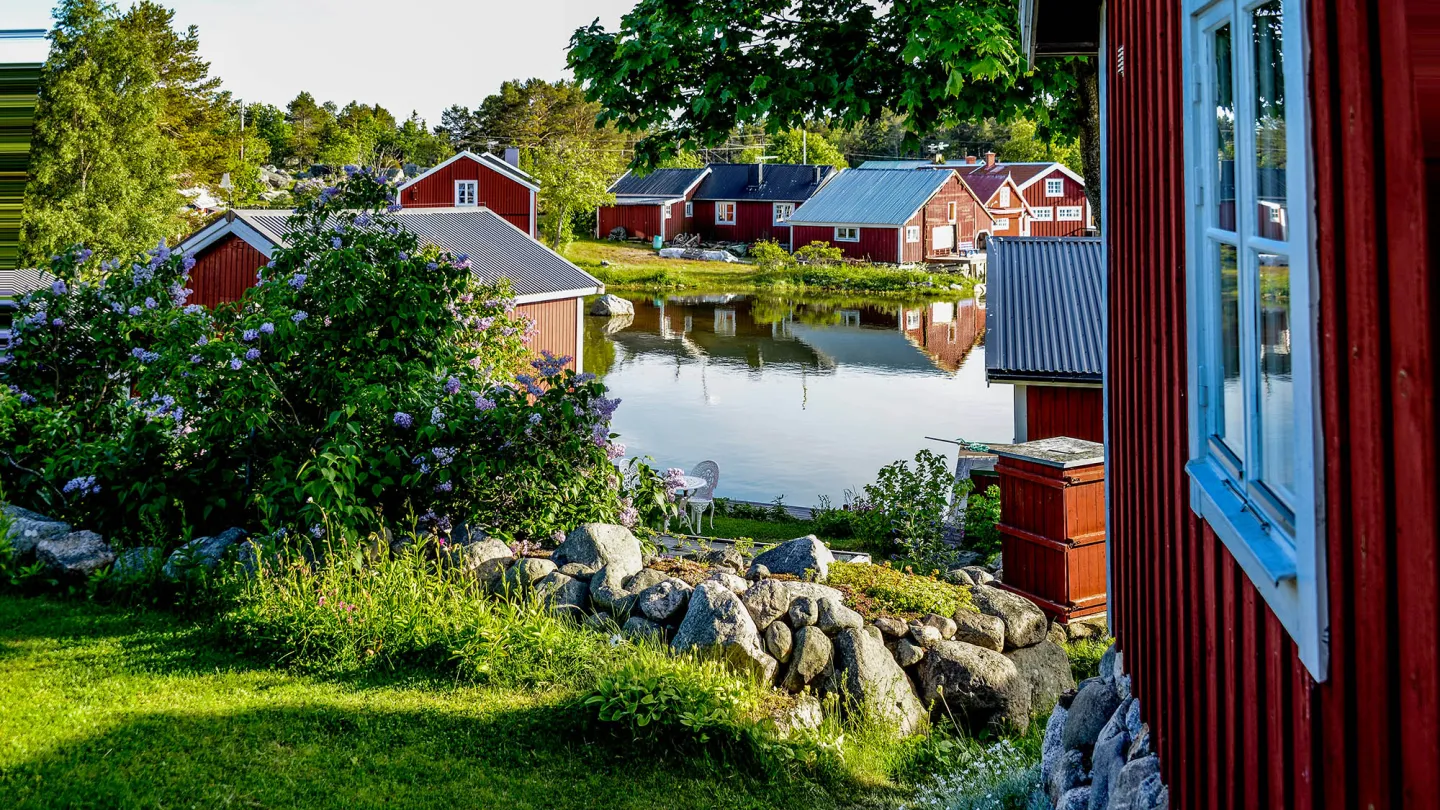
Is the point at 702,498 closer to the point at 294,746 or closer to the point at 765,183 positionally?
the point at 294,746

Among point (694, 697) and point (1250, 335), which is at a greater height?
point (1250, 335)

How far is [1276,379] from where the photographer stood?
7.89 ft

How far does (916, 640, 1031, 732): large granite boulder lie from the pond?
Result: 8.88 metres

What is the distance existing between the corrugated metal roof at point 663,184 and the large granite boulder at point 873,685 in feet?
180

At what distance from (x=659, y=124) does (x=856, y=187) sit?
44.9m

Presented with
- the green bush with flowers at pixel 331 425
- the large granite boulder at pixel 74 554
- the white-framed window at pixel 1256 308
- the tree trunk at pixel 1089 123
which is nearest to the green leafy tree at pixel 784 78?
the tree trunk at pixel 1089 123

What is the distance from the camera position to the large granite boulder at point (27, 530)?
774 centimetres

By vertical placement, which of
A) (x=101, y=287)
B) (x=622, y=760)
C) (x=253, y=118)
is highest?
(x=253, y=118)

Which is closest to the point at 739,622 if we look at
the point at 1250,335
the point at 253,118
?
the point at 1250,335

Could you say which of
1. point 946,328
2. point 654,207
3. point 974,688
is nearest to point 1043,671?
point 974,688

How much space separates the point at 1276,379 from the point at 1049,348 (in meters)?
11.1

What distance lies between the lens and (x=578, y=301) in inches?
923

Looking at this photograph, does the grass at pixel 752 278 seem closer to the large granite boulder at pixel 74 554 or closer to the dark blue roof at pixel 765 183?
the dark blue roof at pixel 765 183

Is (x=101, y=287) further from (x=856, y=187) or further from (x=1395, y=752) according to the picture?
(x=856, y=187)
